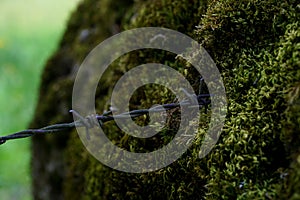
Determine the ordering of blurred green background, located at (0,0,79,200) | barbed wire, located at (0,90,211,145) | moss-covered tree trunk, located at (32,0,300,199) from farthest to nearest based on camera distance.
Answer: blurred green background, located at (0,0,79,200) < barbed wire, located at (0,90,211,145) < moss-covered tree trunk, located at (32,0,300,199)

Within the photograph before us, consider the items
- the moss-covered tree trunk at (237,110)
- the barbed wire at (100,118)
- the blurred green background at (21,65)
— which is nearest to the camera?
the moss-covered tree trunk at (237,110)

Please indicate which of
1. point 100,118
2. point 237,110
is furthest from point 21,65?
point 237,110

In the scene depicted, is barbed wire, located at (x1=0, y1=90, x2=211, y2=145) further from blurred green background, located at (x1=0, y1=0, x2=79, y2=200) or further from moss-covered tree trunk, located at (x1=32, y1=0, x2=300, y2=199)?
blurred green background, located at (x1=0, y1=0, x2=79, y2=200)

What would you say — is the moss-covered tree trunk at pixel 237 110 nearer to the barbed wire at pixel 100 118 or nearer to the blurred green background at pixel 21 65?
the barbed wire at pixel 100 118

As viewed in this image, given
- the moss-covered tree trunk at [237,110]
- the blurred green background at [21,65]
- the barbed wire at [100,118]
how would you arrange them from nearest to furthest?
the moss-covered tree trunk at [237,110] < the barbed wire at [100,118] < the blurred green background at [21,65]

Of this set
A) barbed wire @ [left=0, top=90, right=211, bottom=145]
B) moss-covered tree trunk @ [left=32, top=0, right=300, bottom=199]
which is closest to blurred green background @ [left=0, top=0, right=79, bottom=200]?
moss-covered tree trunk @ [left=32, top=0, right=300, bottom=199]

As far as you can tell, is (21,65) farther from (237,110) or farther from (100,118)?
(237,110)

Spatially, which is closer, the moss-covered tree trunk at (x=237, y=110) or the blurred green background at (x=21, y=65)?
the moss-covered tree trunk at (x=237, y=110)

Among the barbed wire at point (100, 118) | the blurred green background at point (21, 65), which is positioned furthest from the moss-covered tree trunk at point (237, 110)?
the blurred green background at point (21, 65)

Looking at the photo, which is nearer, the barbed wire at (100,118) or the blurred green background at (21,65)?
the barbed wire at (100,118)
